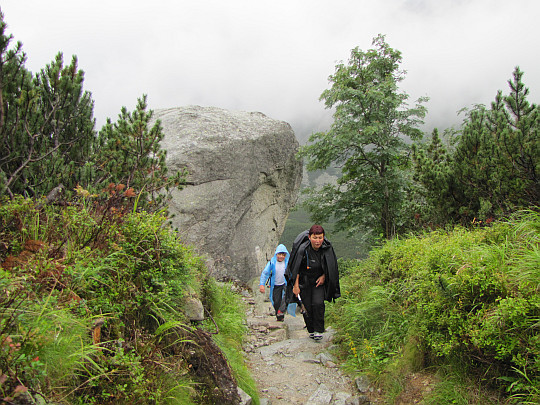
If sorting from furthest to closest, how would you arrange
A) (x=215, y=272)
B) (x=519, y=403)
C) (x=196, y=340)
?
(x=215, y=272) → (x=196, y=340) → (x=519, y=403)

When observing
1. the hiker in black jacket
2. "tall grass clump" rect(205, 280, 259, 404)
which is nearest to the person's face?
the hiker in black jacket

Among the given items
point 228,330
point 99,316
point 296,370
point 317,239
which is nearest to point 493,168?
point 317,239

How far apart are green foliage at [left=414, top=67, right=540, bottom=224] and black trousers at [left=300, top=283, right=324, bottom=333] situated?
11.3 ft

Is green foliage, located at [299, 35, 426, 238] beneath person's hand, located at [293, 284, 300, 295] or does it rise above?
above

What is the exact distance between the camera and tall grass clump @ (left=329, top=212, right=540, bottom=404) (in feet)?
9.98

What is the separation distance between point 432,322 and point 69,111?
5.99m

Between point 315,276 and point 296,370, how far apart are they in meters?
1.94

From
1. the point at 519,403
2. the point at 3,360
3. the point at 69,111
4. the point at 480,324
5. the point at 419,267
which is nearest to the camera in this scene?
the point at 3,360

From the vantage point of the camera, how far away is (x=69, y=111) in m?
5.62

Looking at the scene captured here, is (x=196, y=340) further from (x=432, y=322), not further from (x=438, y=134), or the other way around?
(x=438, y=134)

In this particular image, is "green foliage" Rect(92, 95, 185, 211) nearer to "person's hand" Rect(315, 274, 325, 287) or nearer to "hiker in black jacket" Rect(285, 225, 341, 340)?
"hiker in black jacket" Rect(285, 225, 341, 340)

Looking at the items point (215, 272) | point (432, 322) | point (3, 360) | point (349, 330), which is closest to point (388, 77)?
point (215, 272)

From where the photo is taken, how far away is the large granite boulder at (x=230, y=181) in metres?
11.9

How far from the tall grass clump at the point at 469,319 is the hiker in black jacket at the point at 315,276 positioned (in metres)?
0.98
